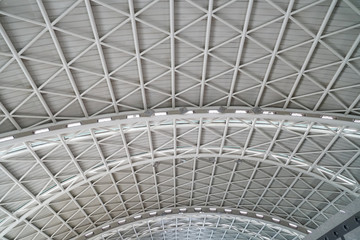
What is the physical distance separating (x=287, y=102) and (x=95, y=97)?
14.9 meters

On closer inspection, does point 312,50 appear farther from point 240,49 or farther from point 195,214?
point 195,214

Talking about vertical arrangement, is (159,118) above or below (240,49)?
below

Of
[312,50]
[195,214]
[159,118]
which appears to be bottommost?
[195,214]

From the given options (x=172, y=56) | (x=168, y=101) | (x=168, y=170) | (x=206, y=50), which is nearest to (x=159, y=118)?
(x=168, y=101)

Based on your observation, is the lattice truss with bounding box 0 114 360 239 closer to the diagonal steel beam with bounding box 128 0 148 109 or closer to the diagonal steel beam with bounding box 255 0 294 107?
the diagonal steel beam with bounding box 128 0 148 109

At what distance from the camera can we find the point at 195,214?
142ft

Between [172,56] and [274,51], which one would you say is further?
[172,56]

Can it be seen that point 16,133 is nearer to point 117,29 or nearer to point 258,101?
point 117,29

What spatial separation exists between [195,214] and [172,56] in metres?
→ 30.3

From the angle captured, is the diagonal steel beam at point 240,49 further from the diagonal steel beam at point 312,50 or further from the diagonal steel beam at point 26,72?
the diagonal steel beam at point 26,72

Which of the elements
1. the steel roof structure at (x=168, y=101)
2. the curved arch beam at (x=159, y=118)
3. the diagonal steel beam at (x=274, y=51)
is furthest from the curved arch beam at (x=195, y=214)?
the diagonal steel beam at (x=274, y=51)

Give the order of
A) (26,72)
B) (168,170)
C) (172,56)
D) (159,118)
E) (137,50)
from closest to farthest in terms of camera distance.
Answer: (26,72) < (137,50) < (172,56) < (159,118) < (168,170)

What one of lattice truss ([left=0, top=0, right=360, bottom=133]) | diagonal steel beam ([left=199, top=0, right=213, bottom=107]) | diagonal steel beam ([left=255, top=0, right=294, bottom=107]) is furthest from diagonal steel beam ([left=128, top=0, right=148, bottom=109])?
diagonal steel beam ([left=255, top=0, right=294, bottom=107])

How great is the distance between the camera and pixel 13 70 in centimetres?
1736
